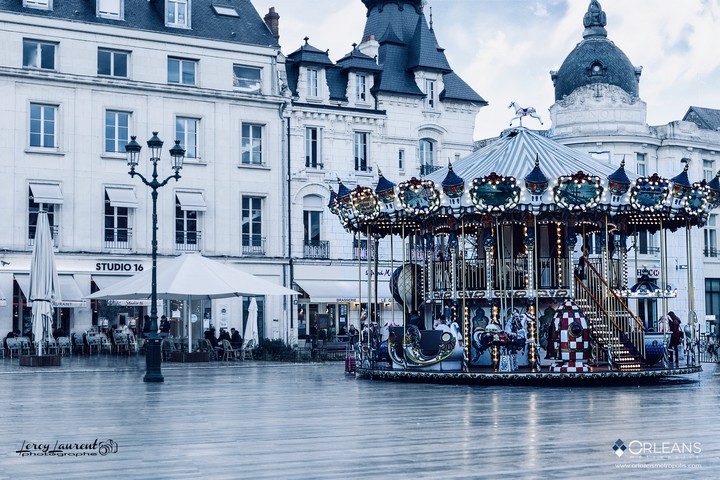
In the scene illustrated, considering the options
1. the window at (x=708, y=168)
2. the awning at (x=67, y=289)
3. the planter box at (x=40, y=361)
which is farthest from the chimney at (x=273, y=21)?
the window at (x=708, y=168)

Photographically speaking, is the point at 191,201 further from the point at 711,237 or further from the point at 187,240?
the point at 711,237

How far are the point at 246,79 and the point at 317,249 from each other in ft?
25.5

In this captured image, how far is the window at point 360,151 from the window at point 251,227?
4838mm

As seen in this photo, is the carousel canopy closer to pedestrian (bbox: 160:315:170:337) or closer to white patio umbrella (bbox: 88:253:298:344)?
white patio umbrella (bbox: 88:253:298:344)

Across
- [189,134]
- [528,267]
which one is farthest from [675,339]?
[189,134]

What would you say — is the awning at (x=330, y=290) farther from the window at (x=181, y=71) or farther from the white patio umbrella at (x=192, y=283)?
the white patio umbrella at (x=192, y=283)

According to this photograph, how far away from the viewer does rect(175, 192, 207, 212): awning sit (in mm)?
45938

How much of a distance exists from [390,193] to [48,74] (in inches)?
845

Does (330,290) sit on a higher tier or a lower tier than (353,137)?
lower

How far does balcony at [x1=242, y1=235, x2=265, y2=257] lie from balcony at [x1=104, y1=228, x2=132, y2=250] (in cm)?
498

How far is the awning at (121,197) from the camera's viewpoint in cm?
4462

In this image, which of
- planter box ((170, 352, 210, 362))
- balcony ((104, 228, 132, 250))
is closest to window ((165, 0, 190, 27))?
balcony ((104, 228, 132, 250))

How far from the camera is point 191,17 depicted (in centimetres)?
4753

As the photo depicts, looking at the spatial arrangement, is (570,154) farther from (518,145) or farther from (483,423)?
(483,423)
